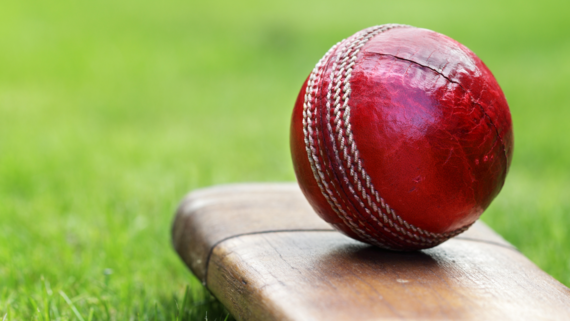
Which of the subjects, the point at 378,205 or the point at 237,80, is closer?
the point at 378,205

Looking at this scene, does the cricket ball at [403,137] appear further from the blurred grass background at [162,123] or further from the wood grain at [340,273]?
the blurred grass background at [162,123]

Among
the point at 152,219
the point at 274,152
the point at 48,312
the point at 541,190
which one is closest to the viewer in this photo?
the point at 48,312

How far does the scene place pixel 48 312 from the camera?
186 centimetres

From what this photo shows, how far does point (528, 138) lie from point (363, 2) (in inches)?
261

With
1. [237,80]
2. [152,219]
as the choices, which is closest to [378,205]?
[152,219]

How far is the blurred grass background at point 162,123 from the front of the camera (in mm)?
2439

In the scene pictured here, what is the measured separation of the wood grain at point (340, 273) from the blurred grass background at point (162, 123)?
0.94 feet

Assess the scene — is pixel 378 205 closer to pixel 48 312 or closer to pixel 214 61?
pixel 48 312

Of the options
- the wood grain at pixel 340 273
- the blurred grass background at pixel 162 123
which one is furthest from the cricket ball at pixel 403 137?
the blurred grass background at pixel 162 123

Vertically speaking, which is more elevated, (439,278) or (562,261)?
(439,278)

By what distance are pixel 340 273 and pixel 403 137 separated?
434mm

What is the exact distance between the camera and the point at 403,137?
4.93 ft

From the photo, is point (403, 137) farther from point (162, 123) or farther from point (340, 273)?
point (162, 123)

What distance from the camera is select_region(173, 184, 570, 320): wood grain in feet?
4.58
